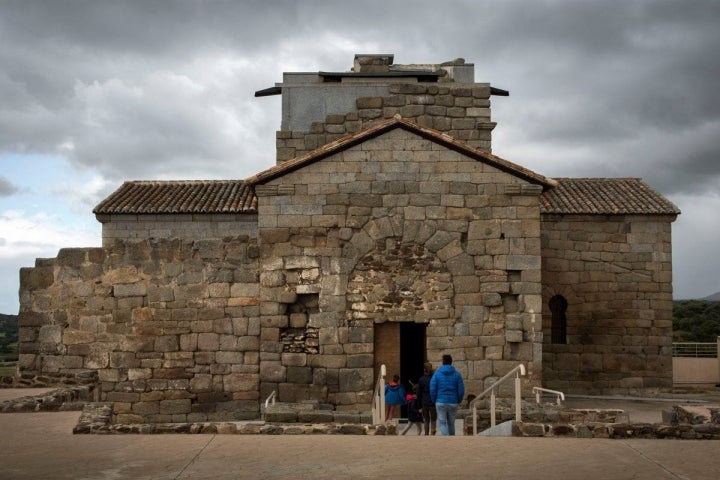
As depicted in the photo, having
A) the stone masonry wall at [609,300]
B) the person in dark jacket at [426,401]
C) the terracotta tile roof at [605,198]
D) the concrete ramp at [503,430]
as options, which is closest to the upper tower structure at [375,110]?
the terracotta tile roof at [605,198]

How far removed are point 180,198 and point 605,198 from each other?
1241 centimetres

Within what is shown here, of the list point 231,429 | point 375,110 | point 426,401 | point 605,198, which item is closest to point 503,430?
point 426,401

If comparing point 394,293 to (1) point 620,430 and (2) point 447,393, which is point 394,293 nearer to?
(2) point 447,393

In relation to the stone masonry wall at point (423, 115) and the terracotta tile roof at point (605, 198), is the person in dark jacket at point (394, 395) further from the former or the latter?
the terracotta tile roof at point (605, 198)

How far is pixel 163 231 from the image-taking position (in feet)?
82.1

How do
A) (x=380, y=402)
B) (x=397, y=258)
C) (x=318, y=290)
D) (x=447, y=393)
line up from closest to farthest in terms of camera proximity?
1. (x=447, y=393)
2. (x=380, y=402)
3. (x=318, y=290)
4. (x=397, y=258)

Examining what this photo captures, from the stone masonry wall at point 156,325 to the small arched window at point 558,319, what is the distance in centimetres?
918

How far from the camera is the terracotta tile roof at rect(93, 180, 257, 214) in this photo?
981 inches

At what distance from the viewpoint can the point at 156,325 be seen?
1728 cm

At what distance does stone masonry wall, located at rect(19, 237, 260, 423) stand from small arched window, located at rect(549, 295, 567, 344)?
918cm

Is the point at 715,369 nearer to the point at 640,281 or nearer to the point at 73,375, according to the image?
the point at 640,281

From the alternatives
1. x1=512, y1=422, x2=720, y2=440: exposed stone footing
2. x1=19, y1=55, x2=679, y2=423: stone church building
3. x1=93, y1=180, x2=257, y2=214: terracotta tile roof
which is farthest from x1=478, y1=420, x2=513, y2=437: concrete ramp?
x1=93, y1=180, x2=257, y2=214: terracotta tile roof

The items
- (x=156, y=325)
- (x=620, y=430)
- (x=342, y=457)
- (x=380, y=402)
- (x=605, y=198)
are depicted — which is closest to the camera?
(x=342, y=457)

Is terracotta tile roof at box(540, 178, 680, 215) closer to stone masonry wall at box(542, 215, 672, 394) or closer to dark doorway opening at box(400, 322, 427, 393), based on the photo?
stone masonry wall at box(542, 215, 672, 394)
